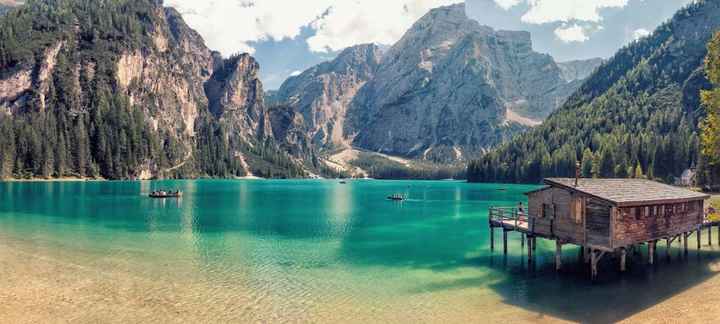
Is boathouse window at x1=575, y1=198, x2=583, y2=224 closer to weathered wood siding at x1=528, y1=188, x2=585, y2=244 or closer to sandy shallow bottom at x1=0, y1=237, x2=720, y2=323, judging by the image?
weathered wood siding at x1=528, y1=188, x2=585, y2=244

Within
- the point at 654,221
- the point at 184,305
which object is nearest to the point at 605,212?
the point at 654,221

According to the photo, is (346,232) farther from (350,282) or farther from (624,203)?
(624,203)

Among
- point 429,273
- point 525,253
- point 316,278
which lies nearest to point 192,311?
point 316,278

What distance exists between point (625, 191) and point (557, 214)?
6.23 m

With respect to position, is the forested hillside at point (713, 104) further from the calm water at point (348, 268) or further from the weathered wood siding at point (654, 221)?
the calm water at point (348, 268)

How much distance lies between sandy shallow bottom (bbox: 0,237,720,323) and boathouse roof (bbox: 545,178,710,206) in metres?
7.70

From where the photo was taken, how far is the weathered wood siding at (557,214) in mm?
40750

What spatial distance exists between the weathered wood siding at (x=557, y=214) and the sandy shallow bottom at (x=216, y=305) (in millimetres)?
8726

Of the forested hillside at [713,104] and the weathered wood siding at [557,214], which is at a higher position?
the forested hillside at [713,104]

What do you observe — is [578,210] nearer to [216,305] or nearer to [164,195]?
[216,305]

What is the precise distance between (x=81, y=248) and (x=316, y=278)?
92.2ft

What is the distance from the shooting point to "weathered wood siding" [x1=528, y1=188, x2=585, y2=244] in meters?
40.8

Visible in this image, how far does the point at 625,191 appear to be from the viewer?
42.5 meters

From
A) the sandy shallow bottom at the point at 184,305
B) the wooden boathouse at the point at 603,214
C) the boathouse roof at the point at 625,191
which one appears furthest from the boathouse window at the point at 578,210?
the sandy shallow bottom at the point at 184,305
